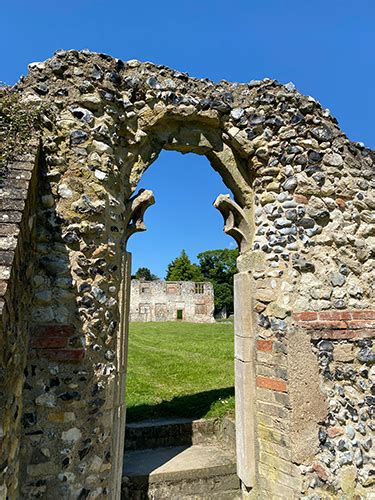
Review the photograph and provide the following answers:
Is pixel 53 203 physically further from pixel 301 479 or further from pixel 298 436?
pixel 301 479

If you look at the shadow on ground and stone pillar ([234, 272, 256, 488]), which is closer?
stone pillar ([234, 272, 256, 488])

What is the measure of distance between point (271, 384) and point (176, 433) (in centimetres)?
245

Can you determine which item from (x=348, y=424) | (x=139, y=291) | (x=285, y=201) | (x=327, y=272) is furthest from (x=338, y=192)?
(x=139, y=291)

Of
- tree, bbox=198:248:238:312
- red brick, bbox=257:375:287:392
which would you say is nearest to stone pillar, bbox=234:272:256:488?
red brick, bbox=257:375:287:392

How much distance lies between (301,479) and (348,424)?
782 mm

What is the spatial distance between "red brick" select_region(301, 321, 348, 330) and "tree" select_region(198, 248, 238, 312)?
4288 cm

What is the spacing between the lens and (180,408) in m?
6.92

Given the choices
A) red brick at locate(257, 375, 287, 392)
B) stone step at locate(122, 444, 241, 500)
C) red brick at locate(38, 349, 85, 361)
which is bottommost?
stone step at locate(122, 444, 241, 500)

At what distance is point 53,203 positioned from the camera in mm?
3863

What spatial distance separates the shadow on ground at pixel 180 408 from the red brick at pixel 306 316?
3.13 metres

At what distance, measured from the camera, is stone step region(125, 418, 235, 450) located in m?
5.84

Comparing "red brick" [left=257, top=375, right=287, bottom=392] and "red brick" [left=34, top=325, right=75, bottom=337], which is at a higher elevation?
"red brick" [left=34, top=325, right=75, bottom=337]

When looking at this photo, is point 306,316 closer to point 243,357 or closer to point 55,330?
point 243,357

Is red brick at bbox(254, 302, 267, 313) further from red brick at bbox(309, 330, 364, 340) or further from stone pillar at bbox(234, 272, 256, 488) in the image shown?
red brick at bbox(309, 330, 364, 340)
